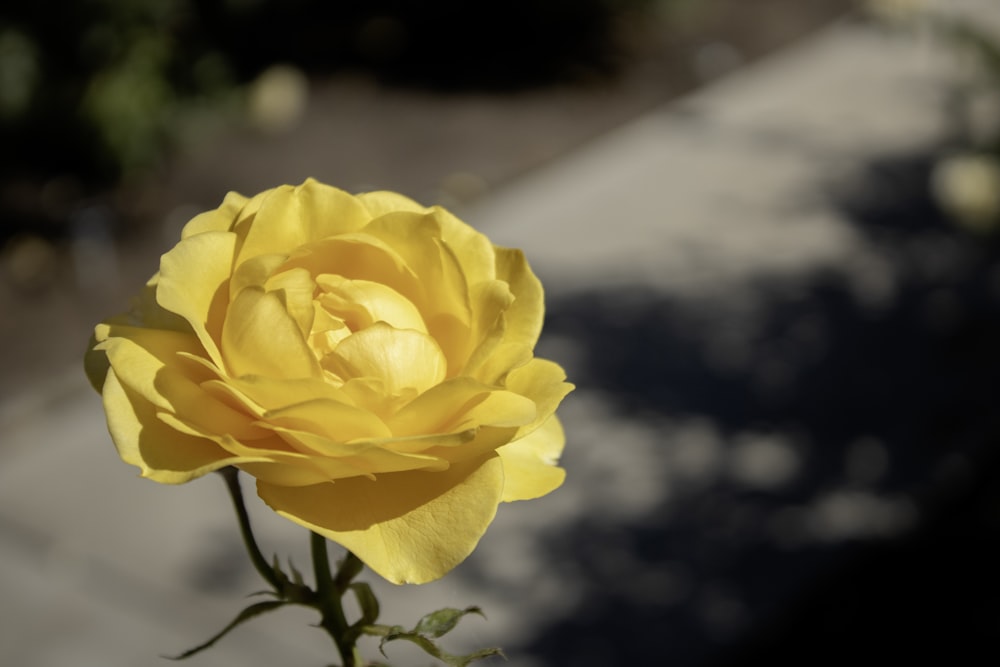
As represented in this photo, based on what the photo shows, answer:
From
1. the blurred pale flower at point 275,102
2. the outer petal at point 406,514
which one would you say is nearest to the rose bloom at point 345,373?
the outer petal at point 406,514

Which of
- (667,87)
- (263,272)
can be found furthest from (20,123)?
(263,272)

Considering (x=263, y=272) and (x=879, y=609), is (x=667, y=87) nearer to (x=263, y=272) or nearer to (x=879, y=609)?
(x=879, y=609)

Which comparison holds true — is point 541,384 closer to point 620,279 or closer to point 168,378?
point 168,378

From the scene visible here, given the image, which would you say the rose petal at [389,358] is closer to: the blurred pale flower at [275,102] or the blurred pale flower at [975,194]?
the blurred pale flower at [975,194]

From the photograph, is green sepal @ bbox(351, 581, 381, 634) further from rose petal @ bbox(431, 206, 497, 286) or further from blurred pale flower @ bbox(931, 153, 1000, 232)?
blurred pale flower @ bbox(931, 153, 1000, 232)

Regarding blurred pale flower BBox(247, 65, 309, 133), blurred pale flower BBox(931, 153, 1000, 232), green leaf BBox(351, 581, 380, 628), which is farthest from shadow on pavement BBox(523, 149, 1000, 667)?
green leaf BBox(351, 581, 380, 628)

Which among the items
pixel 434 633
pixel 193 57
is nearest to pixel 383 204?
pixel 434 633
